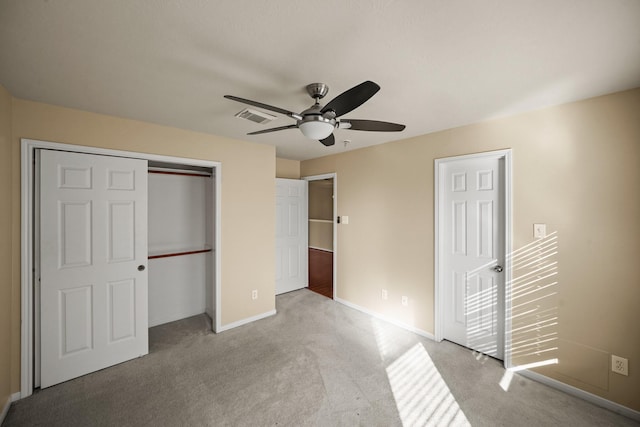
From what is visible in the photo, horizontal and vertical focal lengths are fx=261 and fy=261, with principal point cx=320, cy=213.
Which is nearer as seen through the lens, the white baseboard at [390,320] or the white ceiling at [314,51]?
the white ceiling at [314,51]

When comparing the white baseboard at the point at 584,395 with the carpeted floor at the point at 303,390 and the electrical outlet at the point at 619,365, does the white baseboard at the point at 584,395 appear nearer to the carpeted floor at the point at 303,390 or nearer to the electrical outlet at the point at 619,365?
the carpeted floor at the point at 303,390

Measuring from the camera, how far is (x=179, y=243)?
360 cm

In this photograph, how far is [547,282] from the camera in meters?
2.25

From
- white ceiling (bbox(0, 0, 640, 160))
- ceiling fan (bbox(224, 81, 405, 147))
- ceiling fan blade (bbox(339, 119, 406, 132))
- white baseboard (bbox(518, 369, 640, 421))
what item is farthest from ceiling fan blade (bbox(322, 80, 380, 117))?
white baseboard (bbox(518, 369, 640, 421))

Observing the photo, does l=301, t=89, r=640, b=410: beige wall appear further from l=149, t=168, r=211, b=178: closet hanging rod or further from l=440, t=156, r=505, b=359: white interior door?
l=149, t=168, r=211, b=178: closet hanging rod

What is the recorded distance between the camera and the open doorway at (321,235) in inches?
187

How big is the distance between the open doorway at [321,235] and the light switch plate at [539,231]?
288 cm

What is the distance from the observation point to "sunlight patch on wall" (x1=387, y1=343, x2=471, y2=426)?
1870mm

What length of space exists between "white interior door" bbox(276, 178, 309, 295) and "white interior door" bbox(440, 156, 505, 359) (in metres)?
2.49

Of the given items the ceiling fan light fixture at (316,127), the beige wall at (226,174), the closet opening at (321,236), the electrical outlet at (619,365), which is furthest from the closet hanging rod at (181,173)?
the electrical outlet at (619,365)

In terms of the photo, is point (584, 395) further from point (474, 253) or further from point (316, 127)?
point (316, 127)

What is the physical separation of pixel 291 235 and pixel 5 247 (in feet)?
10.7

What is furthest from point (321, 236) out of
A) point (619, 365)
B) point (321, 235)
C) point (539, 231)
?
point (619, 365)

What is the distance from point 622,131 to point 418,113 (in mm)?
1445
